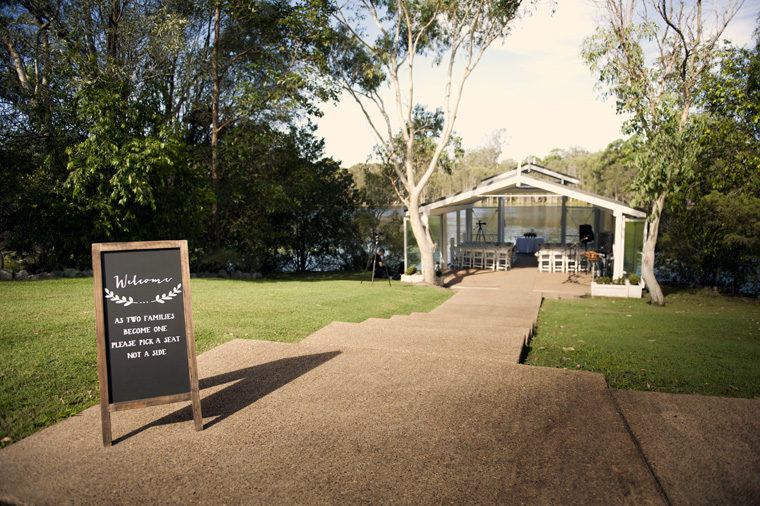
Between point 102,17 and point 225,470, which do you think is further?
point 102,17

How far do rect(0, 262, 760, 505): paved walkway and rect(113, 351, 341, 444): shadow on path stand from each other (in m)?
0.02

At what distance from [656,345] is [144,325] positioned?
6855 millimetres

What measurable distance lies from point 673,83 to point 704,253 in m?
5.03

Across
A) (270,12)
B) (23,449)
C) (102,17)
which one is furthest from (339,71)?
(23,449)

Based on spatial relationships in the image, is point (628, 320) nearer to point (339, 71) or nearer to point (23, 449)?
point (23, 449)

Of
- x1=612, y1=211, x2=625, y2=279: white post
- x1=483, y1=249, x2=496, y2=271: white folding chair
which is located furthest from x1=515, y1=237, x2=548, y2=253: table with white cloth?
x1=612, y1=211, x2=625, y2=279: white post

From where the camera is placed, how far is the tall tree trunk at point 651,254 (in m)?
11.9

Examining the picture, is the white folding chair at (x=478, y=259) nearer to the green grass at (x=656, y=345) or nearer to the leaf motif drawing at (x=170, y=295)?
the green grass at (x=656, y=345)

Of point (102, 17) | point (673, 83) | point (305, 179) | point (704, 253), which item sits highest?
point (102, 17)

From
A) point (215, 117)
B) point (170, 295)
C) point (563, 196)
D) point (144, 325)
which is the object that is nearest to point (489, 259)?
point (563, 196)

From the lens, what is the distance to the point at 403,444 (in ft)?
11.2

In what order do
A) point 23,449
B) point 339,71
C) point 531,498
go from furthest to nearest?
point 339,71 < point 23,449 < point 531,498

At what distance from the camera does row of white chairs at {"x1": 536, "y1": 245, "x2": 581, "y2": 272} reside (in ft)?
55.7

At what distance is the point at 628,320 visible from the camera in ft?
31.3
